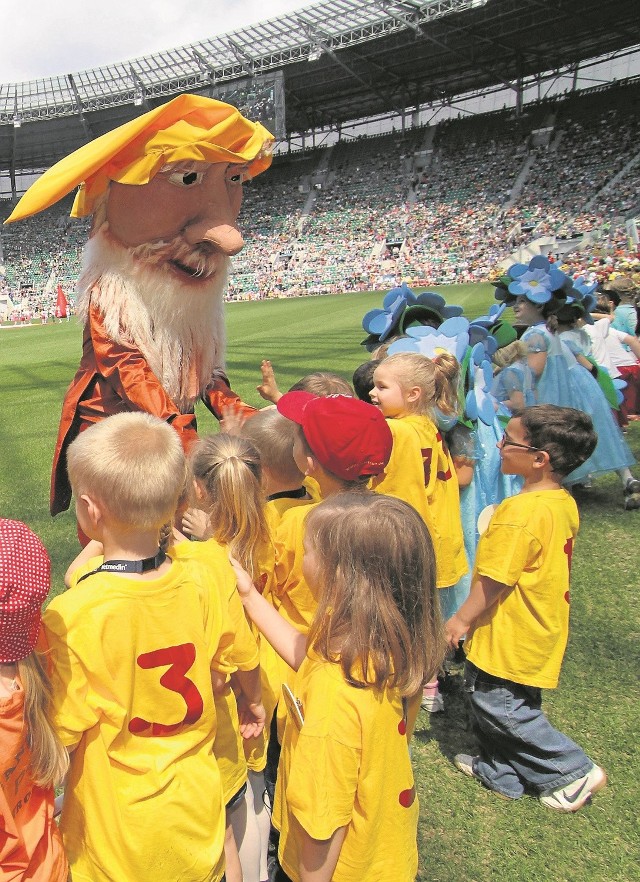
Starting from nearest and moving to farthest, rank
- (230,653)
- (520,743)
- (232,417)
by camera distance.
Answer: (230,653) < (520,743) < (232,417)

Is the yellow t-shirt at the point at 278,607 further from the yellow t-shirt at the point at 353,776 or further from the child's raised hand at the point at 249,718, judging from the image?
the yellow t-shirt at the point at 353,776

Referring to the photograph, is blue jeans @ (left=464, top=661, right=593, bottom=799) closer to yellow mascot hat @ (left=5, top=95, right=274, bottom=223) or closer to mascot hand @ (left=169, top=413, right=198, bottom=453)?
mascot hand @ (left=169, top=413, right=198, bottom=453)

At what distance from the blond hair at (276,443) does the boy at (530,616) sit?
2.23 ft

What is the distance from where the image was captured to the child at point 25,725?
107 cm

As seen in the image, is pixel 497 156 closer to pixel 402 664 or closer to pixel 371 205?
pixel 371 205

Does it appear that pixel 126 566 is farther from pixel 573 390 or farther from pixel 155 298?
pixel 573 390

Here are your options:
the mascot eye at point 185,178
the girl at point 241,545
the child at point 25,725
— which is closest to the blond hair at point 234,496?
the girl at point 241,545

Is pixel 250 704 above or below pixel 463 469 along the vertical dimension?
below

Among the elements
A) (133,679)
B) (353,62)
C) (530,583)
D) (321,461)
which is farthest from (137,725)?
(353,62)

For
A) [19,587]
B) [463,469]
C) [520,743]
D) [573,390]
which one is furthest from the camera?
[573,390]

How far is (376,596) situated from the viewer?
1353 mm

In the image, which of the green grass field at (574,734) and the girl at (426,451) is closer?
the green grass field at (574,734)

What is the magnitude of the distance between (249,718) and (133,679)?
0.60 m

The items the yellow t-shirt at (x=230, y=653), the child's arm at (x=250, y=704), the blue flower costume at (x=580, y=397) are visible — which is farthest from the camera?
the blue flower costume at (x=580, y=397)
